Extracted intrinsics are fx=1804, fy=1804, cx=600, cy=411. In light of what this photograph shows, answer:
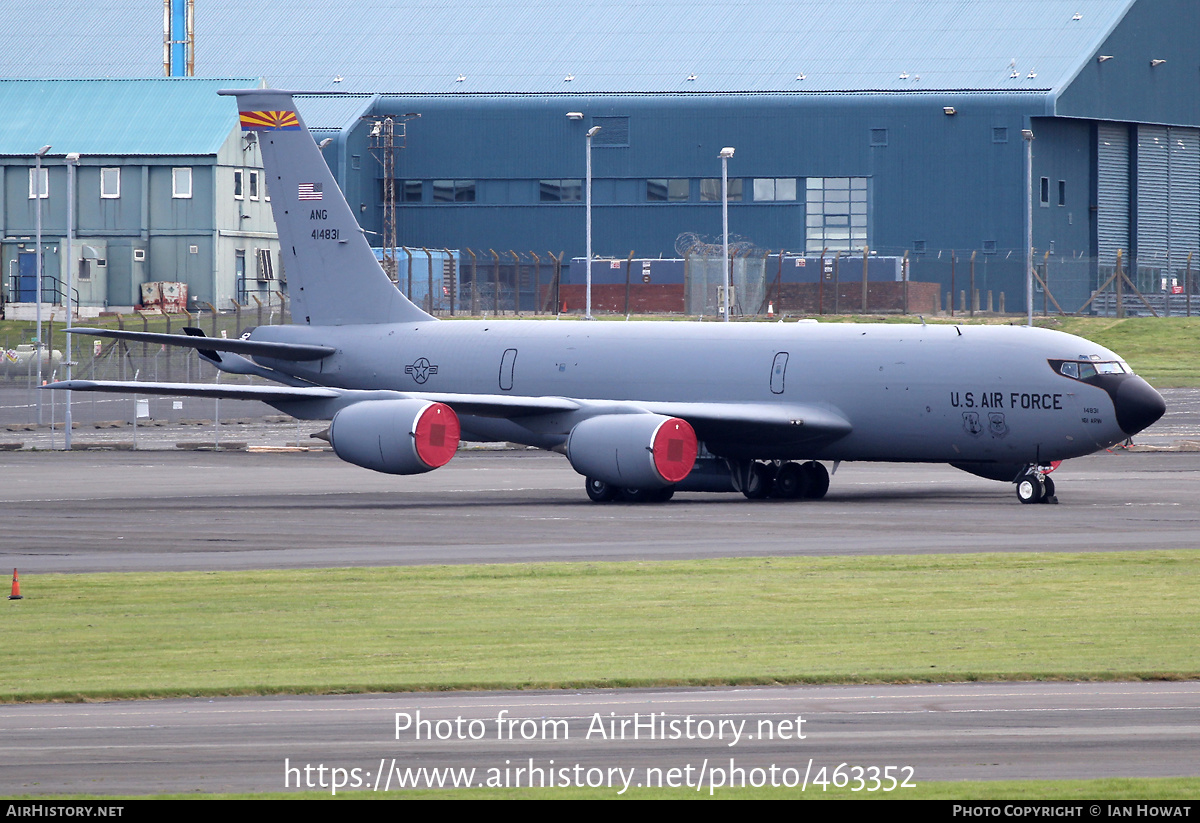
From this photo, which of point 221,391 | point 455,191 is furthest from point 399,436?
point 455,191

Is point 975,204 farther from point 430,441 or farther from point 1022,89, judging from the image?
point 430,441

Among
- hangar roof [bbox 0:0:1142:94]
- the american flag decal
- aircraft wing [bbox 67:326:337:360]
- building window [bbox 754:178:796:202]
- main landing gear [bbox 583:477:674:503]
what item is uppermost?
hangar roof [bbox 0:0:1142:94]

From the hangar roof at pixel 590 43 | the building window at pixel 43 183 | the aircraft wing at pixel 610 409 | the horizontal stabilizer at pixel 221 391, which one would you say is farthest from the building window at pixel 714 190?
the horizontal stabilizer at pixel 221 391

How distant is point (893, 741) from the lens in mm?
13953

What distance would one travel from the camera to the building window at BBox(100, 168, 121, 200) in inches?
3519

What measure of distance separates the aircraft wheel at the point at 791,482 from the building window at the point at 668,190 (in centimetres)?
5492

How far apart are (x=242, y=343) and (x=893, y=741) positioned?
2858 centimetres

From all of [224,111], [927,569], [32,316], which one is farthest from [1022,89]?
[927,569]

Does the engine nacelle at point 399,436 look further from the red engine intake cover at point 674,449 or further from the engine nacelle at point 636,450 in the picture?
the red engine intake cover at point 674,449

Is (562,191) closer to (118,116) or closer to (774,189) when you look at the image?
(774,189)

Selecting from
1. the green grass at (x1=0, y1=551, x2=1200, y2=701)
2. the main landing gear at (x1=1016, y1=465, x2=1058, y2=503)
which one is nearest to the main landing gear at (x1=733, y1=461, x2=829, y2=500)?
the main landing gear at (x1=1016, y1=465, x2=1058, y2=503)

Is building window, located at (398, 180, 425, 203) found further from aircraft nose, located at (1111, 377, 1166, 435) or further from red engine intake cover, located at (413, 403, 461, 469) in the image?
aircraft nose, located at (1111, 377, 1166, 435)

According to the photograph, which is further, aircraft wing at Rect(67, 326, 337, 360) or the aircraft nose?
aircraft wing at Rect(67, 326, 337, 360)

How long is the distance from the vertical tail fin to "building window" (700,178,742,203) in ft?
165
